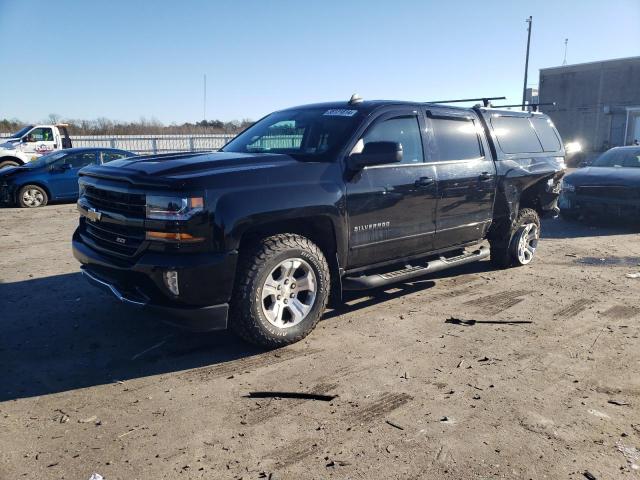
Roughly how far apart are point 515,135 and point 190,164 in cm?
458

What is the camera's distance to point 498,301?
5652mm

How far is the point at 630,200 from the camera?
9.64 meters

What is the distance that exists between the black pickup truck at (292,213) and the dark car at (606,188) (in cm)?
466

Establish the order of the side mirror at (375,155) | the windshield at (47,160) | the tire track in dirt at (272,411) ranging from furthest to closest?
the windshield at (47,160)
the side mirror at (375,155)
the tire track in dirt at (272,411)

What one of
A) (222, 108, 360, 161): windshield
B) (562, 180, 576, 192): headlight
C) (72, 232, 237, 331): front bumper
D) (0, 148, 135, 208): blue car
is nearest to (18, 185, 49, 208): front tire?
(0, 148, 135, 208): blue car

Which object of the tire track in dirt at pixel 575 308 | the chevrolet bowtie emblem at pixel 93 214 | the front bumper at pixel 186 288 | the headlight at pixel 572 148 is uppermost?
the headlight at pixel 572 148

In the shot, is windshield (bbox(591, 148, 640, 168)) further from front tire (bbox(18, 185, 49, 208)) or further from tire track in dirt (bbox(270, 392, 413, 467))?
front tire (bbox(18, 185, 49, 208))

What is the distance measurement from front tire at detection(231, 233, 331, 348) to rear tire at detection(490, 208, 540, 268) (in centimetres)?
328

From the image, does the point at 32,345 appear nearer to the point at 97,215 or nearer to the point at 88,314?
the point at 88,314

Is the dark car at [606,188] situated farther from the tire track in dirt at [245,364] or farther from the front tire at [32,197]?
the front tire at [32,197]

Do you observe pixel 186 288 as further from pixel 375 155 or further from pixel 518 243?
pixel 518 243

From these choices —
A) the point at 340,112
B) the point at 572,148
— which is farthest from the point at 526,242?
the point at 340,112

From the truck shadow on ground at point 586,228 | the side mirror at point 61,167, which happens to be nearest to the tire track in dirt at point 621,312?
the truck shadow on ground at point 586,228

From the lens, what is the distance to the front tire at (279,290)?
4.03 meters
